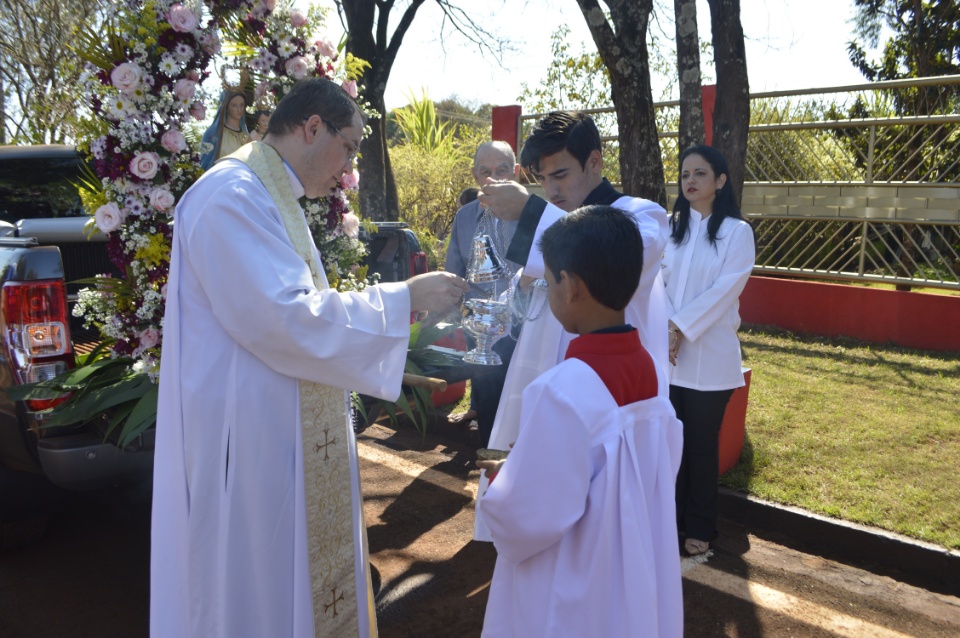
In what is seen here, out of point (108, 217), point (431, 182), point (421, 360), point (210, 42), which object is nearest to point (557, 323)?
point (421, 360)

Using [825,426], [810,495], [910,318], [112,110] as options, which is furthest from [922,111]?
[112,110]

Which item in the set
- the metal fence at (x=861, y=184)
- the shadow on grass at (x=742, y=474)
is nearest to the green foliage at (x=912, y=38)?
the metal fence at (x=861, y=184)

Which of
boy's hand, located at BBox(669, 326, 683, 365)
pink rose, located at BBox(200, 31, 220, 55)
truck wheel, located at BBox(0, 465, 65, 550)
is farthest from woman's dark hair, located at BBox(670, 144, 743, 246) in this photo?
truck wheel, located at BBox(0, 465, 65, 550)

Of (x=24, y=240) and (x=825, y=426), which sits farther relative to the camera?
(x=825, y=426)

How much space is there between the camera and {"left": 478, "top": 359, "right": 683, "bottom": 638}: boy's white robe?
1.94m

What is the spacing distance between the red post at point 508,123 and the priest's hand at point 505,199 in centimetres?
967

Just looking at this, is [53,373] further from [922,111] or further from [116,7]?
[922,111]

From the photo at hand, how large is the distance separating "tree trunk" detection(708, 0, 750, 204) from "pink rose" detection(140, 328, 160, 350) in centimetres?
504

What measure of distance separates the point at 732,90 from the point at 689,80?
65 cm

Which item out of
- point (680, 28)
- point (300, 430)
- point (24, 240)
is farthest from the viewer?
point (680, 28)

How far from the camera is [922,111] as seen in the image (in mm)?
9727

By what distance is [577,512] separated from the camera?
1956 millimetres

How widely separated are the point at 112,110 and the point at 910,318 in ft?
26.4

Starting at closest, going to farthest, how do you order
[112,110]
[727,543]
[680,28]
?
[112,110]
[727,543]
[680,28]
